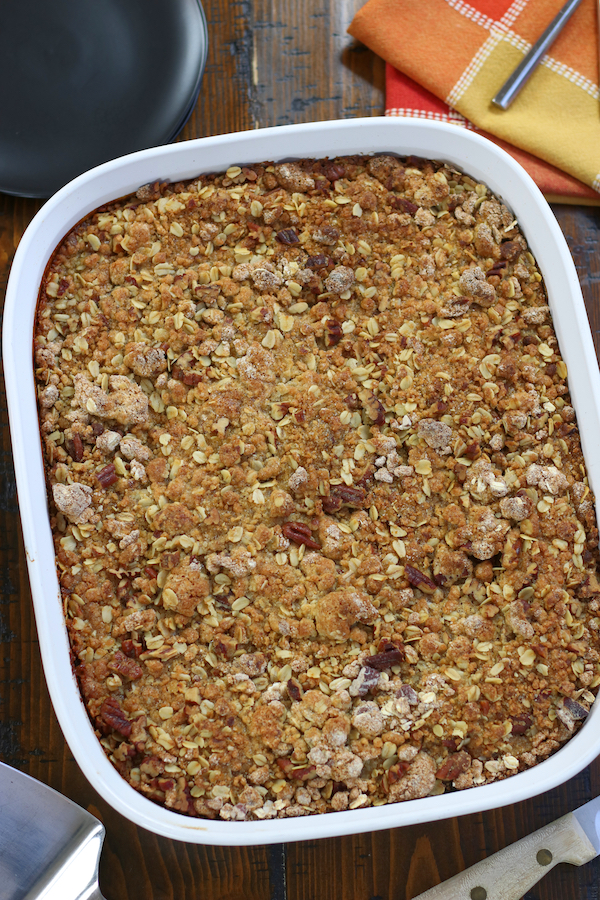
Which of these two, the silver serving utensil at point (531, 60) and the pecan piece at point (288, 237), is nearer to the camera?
the pecan piece at point (288, 237)

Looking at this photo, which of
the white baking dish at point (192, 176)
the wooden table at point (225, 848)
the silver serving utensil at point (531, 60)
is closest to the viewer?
the white baking dish at point (192, 176)

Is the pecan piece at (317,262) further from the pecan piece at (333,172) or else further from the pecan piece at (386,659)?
the pecan piece at (386,659)

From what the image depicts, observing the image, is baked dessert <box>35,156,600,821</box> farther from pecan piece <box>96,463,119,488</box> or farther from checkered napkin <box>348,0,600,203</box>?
checkered napkin <box>348,0,600,203</box>

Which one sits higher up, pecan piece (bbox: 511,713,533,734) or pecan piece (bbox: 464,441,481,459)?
pecan piece (bbox: 464,441,481,459)

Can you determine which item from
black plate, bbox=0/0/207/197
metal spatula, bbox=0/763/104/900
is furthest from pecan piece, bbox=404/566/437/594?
black plate, bbox=0/0/207/197

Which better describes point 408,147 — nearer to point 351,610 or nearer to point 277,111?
point 277,111

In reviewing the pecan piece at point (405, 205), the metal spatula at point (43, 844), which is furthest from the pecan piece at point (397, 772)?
the pecan piece at point (405, 205)
